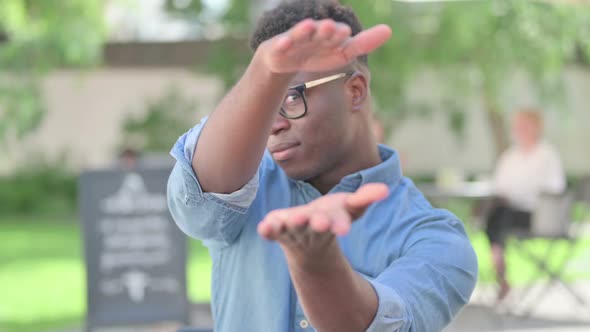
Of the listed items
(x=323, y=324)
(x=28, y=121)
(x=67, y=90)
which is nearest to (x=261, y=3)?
(x=28, y=121)

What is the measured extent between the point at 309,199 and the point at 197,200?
369 mm

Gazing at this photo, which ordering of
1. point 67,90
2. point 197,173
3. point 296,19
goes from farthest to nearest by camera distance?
1. point 67,90
2. point 296,19
3. point 197,173

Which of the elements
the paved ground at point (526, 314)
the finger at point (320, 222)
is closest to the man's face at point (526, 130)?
the paved ground at point (526, 314)

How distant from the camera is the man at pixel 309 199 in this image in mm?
1653

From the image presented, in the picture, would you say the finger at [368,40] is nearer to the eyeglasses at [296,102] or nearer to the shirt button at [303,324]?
the eyeglasses at [296,102]

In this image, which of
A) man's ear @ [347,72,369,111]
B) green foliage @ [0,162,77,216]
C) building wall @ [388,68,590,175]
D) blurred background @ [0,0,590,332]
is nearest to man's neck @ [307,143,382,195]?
man's ear @ [347,72,369,111]

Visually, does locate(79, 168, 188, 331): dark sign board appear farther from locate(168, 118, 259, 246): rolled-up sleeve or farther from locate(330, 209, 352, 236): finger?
locate(330, 209, 352, 236): finger

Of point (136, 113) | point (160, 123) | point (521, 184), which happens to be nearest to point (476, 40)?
point (521, 184)

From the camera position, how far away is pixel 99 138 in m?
21.1

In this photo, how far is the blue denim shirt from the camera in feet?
6.46

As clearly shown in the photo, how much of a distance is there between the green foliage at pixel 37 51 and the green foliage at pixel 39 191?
35.4ft

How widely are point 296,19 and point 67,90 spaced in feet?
62.8

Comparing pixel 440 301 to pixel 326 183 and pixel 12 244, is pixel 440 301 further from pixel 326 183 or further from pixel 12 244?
pixel 12 244

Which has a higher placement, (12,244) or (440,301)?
(440,301)
